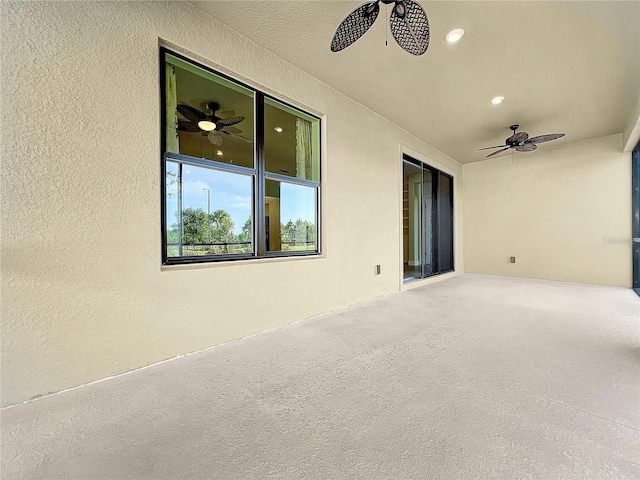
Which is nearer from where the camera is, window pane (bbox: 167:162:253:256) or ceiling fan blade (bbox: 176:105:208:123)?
window pane (bbox: 167:162:253:256)

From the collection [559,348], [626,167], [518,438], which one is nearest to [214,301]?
[518,438]

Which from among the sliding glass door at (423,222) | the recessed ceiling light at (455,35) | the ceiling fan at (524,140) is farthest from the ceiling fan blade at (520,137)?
the recessed ceiling light at (455,35)

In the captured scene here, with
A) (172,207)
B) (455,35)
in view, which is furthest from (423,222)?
(172,207)

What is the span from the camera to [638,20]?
88.4 inches

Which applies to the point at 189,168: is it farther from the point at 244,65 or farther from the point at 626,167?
the point at 626,167

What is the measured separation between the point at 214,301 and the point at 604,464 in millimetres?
2371

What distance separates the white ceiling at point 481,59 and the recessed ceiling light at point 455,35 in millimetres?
57

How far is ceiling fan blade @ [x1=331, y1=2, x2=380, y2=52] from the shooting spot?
181cm

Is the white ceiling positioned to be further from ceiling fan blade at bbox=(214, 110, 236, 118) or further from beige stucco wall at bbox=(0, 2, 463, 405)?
ceiling fan blade at bbox=(214, 110, 236, 118)

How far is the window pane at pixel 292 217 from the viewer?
3031 millimetres

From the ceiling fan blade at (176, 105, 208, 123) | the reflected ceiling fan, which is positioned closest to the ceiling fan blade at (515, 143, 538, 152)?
the reflected ceiling fan

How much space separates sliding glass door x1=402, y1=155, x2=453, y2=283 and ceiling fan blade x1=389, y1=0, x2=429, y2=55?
11.0 feet

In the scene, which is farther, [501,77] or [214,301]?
[501,77]

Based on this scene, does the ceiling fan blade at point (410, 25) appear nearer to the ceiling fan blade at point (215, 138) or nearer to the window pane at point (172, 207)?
the window pane at point (172, 207)
